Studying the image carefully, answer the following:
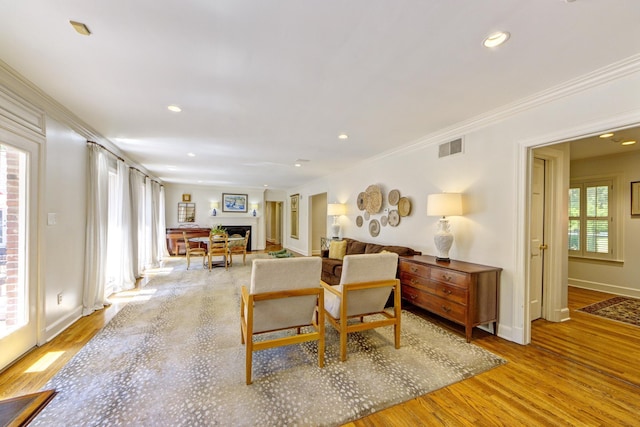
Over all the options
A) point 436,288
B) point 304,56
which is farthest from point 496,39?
point 436,288

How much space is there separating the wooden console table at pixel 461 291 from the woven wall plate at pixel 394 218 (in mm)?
1310

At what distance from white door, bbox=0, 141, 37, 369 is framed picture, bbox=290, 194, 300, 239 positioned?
740 centimetres

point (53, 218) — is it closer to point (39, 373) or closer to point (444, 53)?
point (39, 373)

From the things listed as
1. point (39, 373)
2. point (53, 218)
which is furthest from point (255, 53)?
point (39, 373)

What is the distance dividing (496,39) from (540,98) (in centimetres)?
121

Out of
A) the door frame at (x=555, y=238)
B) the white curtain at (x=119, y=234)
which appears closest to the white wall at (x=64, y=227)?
the white curtain at (x=119, y=234)

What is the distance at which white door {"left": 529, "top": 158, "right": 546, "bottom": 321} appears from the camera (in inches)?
126

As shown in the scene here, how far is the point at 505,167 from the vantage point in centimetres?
287

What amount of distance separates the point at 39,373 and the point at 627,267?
7.87m

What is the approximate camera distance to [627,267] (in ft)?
14.4

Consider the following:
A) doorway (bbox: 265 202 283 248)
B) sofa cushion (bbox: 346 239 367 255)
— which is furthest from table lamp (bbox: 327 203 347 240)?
doorway (bbox: 265 202 283 248)

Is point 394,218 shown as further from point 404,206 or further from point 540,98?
point 540,98

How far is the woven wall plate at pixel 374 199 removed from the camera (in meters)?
4.94

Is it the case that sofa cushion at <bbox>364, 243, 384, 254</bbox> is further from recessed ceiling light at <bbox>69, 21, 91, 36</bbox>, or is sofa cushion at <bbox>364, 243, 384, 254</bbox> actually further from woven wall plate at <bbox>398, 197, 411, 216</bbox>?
recessed ceiling light at <bbox>69, 21, 91, 36</bbox>
